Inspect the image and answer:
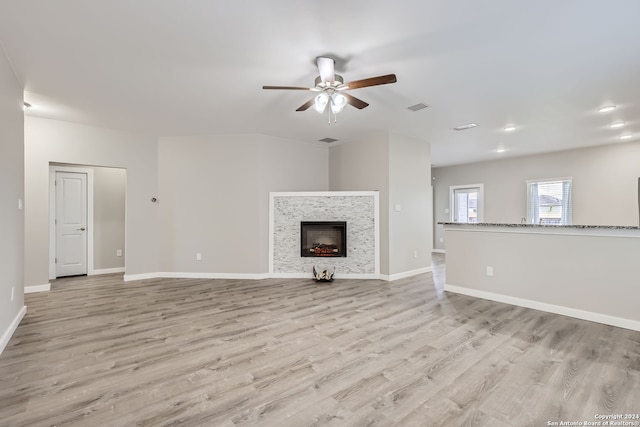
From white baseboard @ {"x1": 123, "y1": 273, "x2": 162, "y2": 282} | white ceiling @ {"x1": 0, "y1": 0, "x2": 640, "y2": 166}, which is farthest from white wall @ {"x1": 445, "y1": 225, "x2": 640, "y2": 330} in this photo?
white baseboard @ {"x1": 123, "y1": 273, "x2": 162, "y2": 282}

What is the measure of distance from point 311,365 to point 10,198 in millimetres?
3266

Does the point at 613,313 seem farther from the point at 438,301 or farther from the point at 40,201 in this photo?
the point at 40,201

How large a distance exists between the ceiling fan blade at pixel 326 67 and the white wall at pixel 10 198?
283 cm

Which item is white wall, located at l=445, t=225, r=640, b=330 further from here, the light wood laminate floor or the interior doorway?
the interior doorway

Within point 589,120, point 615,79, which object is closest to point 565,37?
point 615,79

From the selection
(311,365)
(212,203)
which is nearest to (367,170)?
(212,203)

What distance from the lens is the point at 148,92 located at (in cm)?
368

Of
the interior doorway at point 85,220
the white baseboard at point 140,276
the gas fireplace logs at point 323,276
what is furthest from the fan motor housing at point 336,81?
the interior doorway at point 85,220

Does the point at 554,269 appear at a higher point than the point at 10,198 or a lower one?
lower

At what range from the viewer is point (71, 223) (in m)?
Result: 5.84

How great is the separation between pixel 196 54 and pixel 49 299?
4047 millimetres

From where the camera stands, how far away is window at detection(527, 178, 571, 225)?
696 cm

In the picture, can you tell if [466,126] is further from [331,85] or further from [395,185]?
[331,85]

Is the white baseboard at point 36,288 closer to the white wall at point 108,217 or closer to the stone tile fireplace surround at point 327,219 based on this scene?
the white wall at point 108,217
